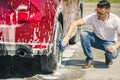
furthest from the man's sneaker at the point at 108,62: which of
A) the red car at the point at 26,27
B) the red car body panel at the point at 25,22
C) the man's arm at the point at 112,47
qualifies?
the red car body panel at the point at 25,22

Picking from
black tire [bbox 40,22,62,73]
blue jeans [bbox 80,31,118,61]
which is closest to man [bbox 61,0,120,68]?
blue jeans [bbox 80,31,118,61]

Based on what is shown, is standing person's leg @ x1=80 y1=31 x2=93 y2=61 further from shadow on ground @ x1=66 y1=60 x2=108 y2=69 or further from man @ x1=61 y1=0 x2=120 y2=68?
shadow on ground @ x1=66 y1=60 x2=108 y2=69

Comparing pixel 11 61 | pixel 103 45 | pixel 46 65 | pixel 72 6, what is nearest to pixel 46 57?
pixel 46 65

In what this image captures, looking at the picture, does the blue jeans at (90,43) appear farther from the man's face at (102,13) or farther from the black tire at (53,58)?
the black tire at (53,58)

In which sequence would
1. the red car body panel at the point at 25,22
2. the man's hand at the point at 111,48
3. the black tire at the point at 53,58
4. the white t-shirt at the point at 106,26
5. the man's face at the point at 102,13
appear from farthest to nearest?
1. the white t-shirt at the point at 106,26
2. the man's face at the point at 102,13
3. the man's hand at the point at 111,48
4. the black tire at the point at 53,58
5. the red car body panel at the point at 25,22

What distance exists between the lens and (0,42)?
653 cm

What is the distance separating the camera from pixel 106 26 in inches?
312

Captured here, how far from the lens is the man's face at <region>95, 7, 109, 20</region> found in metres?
7.63

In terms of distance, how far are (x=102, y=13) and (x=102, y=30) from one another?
0.43 m

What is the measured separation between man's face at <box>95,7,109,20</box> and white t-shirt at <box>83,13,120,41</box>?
0.39 ft

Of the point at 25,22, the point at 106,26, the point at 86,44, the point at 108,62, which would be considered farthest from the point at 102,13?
the point at 25,22

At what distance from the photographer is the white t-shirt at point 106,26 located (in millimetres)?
7836

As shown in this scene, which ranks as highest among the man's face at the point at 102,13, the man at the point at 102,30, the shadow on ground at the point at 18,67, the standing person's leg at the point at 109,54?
the man's face at the point at 102,13

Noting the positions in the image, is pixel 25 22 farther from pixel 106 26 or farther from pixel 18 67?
pixel 106 26
